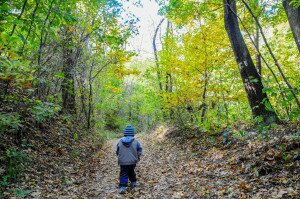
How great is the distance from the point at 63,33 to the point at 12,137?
5.58 m

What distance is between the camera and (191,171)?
26.6ft

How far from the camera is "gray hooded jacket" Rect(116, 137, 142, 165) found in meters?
7.55

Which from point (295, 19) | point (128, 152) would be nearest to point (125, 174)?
point (128, 152)

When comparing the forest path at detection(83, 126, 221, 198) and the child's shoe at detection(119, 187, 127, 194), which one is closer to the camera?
the forest path at detection(83, 126, 221, 198)

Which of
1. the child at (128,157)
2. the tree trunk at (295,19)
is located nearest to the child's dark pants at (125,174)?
the child at (128,157)

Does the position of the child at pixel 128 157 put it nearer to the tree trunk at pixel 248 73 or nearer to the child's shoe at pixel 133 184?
the child's shoe at pixel 133 184

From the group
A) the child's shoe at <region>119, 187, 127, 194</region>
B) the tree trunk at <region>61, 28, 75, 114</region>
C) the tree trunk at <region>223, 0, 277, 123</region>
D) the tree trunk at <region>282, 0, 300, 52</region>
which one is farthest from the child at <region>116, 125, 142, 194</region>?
the tree trunk at <region>282, 0, 300, 52</region>

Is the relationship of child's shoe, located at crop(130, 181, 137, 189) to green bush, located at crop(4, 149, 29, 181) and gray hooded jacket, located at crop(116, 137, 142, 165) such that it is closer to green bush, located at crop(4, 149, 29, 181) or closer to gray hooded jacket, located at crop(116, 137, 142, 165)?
gray hooded jacket, located at crop(116, 137, 142, 165)

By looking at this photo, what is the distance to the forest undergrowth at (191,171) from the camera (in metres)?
5.67

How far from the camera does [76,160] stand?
9.77 metres

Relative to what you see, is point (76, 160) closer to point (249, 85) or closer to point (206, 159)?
point (206, 159)

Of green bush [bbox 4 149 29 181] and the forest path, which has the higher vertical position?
green bush [bbox 4 149 29 181]

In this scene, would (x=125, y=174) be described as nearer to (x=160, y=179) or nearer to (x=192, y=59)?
(x=160, y=179)

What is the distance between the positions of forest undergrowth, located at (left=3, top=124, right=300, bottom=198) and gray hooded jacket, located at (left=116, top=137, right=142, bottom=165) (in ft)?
2.70
